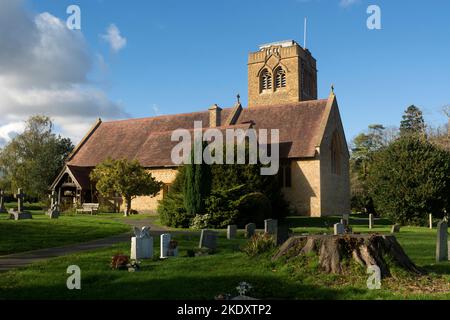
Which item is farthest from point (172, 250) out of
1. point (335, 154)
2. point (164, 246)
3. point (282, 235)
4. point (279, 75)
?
point (279, 75)

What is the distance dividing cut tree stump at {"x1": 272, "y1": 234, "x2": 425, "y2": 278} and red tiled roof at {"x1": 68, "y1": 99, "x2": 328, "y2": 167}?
24268 millimetres

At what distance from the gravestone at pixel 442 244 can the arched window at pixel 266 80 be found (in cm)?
4265

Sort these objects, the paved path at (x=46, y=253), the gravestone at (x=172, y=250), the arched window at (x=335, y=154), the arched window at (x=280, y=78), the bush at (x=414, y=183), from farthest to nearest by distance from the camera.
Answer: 1. the arched window at (x=280, y=78)
2. the arched window at (x=335, y=154)
3. the bush at (x=414, y=183)
4. the gravestone at (x=172, y=250)
5. the paved path at (x=46, y=253)

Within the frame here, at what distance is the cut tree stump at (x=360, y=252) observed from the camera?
10039 mm

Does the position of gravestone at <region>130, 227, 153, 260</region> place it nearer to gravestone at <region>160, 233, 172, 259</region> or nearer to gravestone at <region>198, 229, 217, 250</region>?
gravestone at <region>160, 233, 172, 259</region>

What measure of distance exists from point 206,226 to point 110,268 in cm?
1326

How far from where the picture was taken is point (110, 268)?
1164 centimetres

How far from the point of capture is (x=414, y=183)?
31.1 meters

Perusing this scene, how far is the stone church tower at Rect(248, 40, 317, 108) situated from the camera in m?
52.4

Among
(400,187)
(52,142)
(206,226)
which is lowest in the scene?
(206,226)

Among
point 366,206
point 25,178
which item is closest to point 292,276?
point 366,206

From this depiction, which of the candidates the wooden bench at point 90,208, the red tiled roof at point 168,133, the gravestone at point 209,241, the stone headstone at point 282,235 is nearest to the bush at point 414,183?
the red tiled roof at point 168,133

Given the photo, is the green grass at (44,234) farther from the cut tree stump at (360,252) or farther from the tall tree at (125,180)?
the cut tree stump at (360,252)
